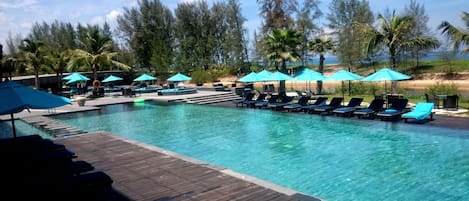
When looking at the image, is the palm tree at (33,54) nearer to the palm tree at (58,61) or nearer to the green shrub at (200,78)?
the palm tree at (58,61)

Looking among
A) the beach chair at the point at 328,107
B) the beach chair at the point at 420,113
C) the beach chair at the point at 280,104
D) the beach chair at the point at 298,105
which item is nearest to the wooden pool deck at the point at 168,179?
the beach chair at the point at 420,113

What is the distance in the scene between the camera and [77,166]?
21.0 ft

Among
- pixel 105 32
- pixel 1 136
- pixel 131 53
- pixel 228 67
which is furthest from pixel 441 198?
pixel 105 32

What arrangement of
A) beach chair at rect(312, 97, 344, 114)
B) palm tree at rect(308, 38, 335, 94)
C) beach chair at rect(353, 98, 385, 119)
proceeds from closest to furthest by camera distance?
1. beach chair at rect(353, 98, 385, 119)
2. beach chair at rect(312, 97, 344, 114)
3. palm tree at rect(308, 38, 335, 94)

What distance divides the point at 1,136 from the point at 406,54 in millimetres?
39275

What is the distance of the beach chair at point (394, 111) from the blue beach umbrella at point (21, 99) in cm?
1113

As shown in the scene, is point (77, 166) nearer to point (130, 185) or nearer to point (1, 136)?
point (130, 185)

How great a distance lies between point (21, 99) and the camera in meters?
6.70

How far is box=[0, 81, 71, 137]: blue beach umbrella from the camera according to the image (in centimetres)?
656

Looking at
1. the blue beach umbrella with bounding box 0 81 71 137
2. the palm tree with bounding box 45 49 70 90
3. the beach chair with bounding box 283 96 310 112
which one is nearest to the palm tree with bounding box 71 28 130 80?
the palm tree with bounding box 45 49 70 90

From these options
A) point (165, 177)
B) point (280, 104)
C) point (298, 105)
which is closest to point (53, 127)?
point (165, 177)

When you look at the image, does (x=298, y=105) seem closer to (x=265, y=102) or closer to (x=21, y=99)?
(x=265, y=102)

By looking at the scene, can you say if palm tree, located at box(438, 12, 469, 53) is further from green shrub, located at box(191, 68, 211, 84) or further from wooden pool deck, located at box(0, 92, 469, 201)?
green shrub, located at box(191, 68, 211, 84)

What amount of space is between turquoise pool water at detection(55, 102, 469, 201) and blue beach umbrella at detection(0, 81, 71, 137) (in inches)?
173
